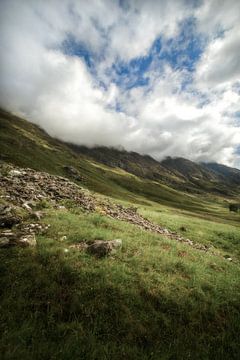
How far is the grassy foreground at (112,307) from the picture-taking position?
6148 mm

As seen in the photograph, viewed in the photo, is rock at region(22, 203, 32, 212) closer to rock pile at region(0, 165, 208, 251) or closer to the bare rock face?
rock pile at region(0, 165, 208, 251)

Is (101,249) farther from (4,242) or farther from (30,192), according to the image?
(30,192)

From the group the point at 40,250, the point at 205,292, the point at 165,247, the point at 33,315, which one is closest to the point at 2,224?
the point at 40,250

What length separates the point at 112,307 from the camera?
7598 mm

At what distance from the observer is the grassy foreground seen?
615cm

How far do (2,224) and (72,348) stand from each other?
9.58m

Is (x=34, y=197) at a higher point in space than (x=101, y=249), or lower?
lower

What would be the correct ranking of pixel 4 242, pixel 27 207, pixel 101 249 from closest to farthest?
1. pixel 4 242
2. pixel 101 249
3. pixel 27 207

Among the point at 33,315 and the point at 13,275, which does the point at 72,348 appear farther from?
the point at 13,275

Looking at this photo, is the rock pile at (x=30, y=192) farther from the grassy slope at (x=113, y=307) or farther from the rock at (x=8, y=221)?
the grassy slope at (x=113, y=307)

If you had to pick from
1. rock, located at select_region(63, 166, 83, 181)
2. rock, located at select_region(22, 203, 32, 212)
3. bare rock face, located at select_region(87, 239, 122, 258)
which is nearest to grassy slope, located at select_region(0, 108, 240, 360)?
bare rock face, located at select_region(87, 239, 122, 258)

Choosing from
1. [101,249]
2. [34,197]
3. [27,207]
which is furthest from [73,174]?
[101,249]

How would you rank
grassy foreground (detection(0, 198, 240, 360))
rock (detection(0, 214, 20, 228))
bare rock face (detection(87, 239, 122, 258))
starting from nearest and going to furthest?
1. grassy foreground (detection(0, 198, 240, 360))
2. bare rock face (detection(87, 239, 122, 258))
3. rock (detection(0, 214, 20, 228))

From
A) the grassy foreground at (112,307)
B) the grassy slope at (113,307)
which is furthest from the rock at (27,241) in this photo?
the grassy foreground at (112,307)
